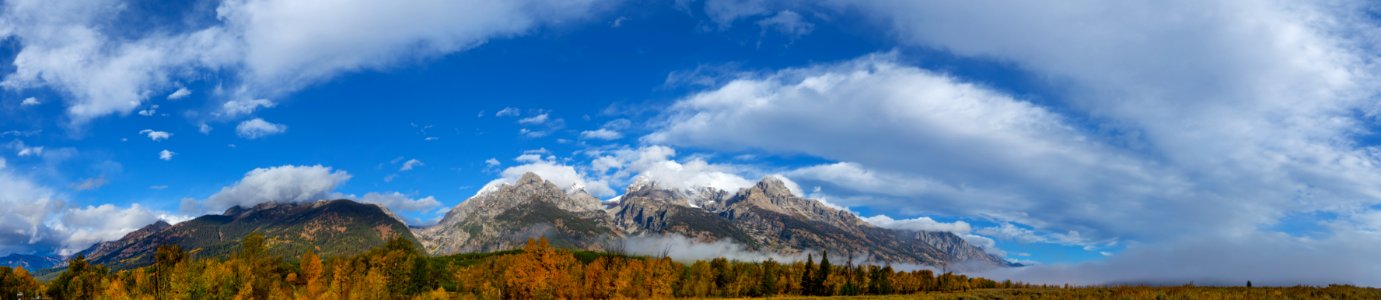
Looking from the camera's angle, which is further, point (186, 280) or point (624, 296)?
point (624, 296)

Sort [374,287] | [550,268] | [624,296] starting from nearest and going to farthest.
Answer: [374,287] → [550,268] → [624,296]

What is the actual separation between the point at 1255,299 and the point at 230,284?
121495mm

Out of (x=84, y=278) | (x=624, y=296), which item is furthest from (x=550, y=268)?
(x=84, y=278)

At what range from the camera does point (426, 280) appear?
500 ft

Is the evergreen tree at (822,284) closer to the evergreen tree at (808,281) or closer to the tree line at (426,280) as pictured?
the tree line at (426,280)

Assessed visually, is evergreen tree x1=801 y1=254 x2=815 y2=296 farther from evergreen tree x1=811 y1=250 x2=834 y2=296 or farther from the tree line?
evergreen tree x1=811 y1=250 x2=834 y2=296

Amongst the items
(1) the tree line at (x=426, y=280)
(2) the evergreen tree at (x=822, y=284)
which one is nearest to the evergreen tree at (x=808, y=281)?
(1) the tree line at (x=426, y=280)

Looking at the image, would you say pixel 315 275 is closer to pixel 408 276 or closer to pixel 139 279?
pixel 408 276

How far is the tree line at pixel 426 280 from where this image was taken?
105m

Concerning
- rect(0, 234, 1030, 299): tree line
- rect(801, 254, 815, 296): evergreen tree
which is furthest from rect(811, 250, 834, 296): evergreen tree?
rect(801, 254, 815, 296): evergreen tree

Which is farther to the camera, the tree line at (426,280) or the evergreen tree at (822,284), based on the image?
the evergreen tree at (822,284)

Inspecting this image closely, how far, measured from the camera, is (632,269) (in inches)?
5876

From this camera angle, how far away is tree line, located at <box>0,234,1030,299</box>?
105 m

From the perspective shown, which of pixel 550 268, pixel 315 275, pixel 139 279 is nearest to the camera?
pixel 139 279
